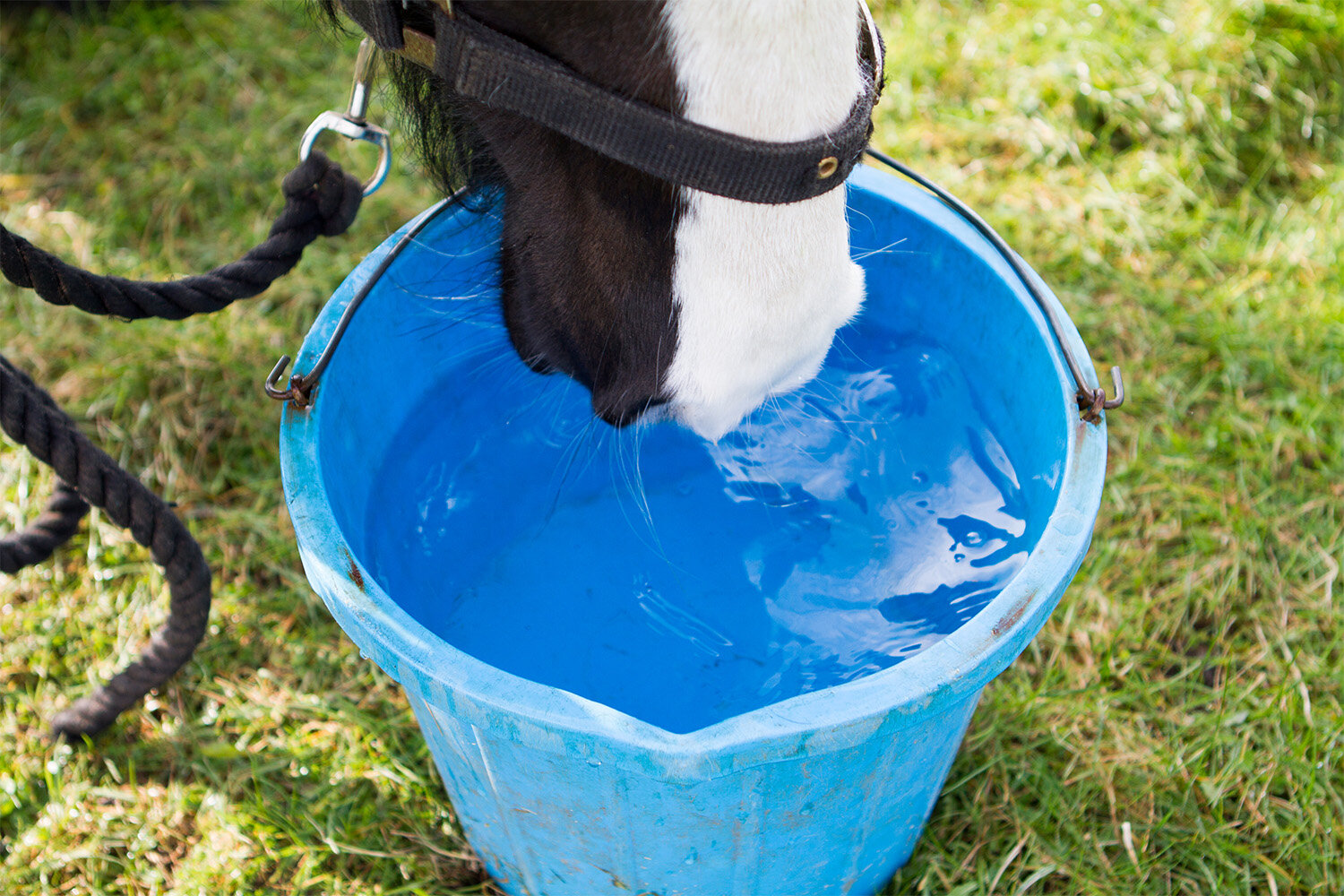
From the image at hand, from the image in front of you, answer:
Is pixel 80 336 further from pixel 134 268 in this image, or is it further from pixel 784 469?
pixel 784 469

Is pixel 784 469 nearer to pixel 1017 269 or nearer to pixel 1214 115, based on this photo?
pixel 1017 269

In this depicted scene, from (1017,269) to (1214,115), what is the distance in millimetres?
1421

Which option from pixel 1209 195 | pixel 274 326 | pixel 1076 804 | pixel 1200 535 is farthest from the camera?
pixel 1209 195

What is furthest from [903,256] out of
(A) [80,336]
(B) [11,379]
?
(A) [80,336]

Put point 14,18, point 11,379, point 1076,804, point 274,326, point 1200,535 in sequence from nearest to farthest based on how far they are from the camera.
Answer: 1. point 11,379
2. point 1076,804
3. point 1200,535
4. point 274,326
5. point 14,18

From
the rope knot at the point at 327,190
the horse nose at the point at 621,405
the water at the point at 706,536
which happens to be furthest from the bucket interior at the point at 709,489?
the horse nose at the point at 621,405

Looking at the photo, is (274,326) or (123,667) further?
(274,326)

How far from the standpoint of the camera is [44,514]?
1.43 meters

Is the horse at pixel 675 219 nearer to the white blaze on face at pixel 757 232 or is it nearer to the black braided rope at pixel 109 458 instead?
the white blaze on face at pixel 757 232

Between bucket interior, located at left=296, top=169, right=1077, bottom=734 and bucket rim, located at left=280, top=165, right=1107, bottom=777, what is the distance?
132 mm

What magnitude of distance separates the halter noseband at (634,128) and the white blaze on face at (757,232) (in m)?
0.02

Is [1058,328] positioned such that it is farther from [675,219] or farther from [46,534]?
[46,534]

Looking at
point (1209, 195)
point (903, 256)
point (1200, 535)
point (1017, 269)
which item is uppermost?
point (1017, 269)

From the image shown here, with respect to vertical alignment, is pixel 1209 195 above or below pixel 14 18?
above
